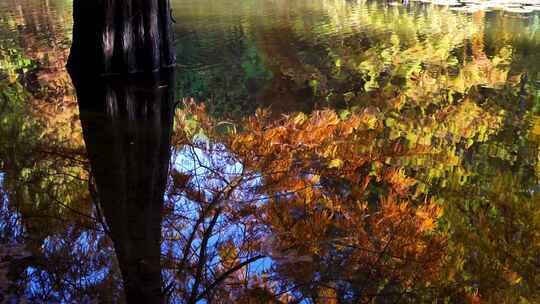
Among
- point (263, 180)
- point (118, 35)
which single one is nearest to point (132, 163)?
point (263, 180)

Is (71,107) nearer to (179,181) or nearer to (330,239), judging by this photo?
(179,181)

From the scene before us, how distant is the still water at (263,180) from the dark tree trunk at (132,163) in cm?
2

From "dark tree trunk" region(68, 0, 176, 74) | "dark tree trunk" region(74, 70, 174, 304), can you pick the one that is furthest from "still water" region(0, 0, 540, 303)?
"dark tree trunk" region(68, 0, 176, 74)

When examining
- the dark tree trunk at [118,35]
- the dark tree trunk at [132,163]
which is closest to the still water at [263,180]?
the dark tree trunk at [132,163]

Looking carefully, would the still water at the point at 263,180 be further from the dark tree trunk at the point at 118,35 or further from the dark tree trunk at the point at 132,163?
the dark tree trunk at the point at 118,35

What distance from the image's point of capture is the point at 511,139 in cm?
527

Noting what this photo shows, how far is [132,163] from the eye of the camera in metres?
4.21

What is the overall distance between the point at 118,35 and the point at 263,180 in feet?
14.1

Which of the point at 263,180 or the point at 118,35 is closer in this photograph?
the point at 263,180

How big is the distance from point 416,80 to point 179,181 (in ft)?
16.6

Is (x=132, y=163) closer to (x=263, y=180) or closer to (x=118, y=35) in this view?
(x=263, y=180)

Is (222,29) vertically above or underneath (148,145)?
above

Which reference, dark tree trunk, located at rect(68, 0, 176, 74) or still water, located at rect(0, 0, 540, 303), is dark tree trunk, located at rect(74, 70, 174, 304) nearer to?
still water, located at rect(0, 0, 540, 303)

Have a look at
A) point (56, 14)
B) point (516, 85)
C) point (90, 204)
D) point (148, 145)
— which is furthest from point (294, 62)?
point (56, 14)
